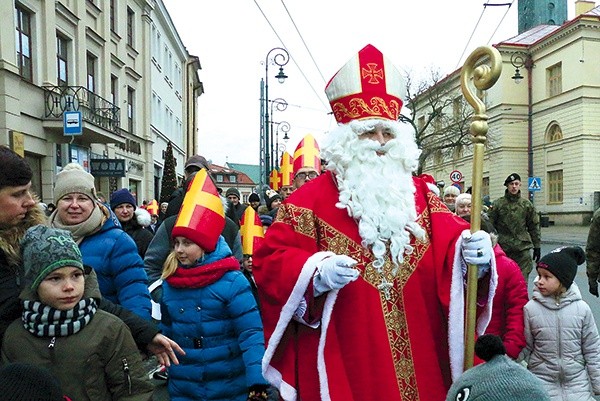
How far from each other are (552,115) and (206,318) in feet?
119

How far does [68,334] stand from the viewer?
229cm

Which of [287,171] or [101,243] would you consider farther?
[287,171]

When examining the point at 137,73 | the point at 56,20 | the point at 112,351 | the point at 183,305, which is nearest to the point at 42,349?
the point at 112,351

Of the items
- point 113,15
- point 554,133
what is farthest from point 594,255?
point 554,133

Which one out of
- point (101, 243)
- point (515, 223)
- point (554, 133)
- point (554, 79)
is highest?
point (554, 79)

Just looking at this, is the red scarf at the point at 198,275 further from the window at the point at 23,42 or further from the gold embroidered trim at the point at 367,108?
the window at the point at 23,42

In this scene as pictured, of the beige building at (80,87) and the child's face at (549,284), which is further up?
the beige building at (80,87)

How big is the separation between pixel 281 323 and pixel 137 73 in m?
24.8

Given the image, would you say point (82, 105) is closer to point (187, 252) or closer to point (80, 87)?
point (80, 87)

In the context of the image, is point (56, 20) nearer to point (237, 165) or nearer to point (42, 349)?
point (42, 349)

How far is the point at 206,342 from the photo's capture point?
335 cm

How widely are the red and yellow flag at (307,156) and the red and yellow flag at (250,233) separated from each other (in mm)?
1765

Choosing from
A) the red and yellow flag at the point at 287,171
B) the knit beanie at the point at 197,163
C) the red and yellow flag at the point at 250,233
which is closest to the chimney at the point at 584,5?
the red and yellow flag at the point at 287,171

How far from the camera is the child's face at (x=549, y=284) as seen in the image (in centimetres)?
378
